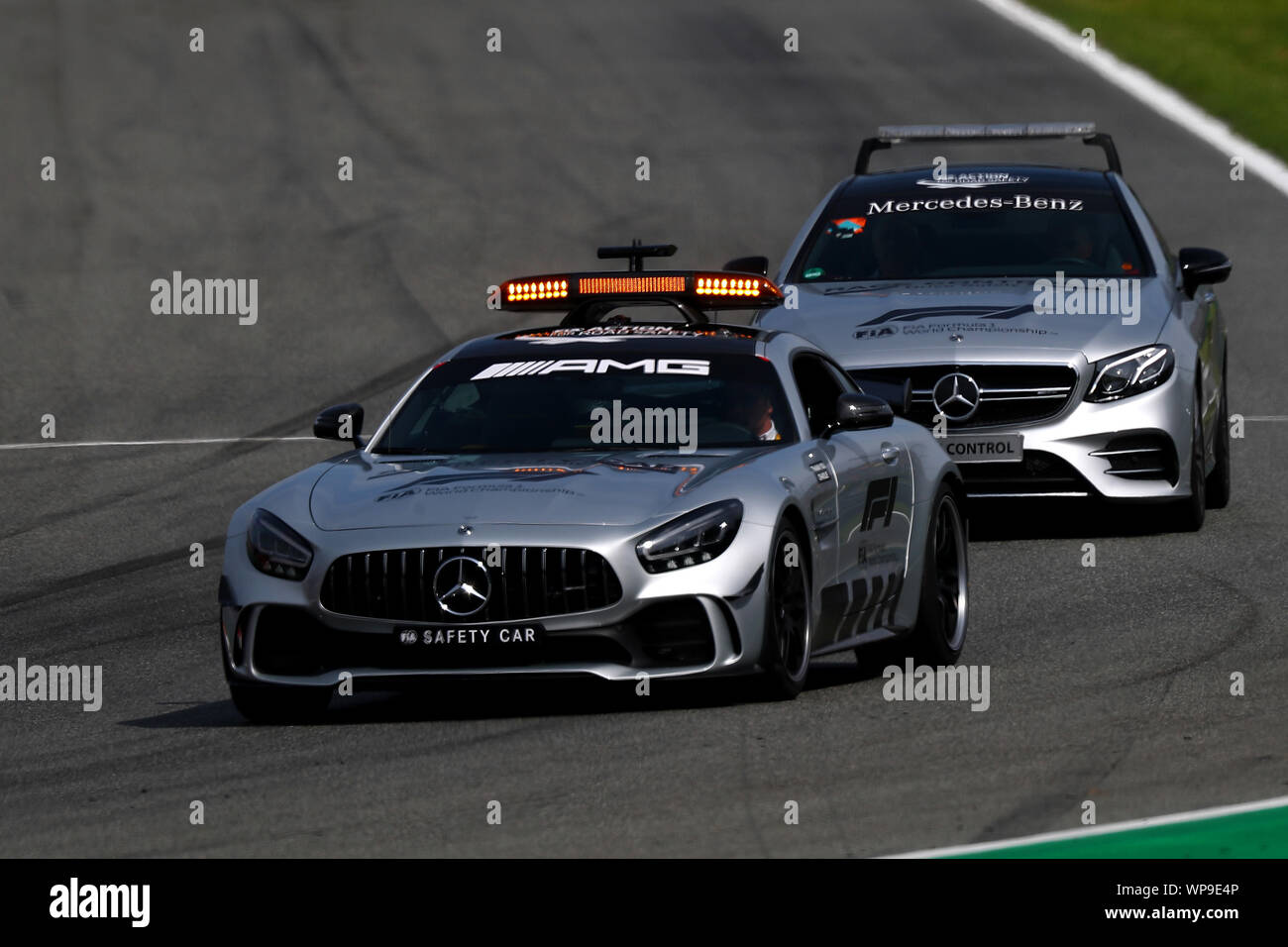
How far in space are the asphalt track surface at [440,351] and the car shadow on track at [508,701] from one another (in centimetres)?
3

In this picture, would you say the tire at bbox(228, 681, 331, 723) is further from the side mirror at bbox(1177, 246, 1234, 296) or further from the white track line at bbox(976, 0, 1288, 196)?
the white track line at bbox(976, 0, 1288, 196)

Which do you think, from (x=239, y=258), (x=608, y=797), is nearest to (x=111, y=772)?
(x=608, y=797)

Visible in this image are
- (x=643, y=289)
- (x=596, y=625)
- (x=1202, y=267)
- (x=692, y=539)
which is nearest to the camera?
(x=596, y=625)

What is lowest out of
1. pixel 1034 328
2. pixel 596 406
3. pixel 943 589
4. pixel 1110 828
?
pixel 1110 828

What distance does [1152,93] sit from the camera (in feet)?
109

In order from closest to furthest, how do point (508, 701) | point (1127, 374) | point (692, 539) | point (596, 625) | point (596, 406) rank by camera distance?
point (596, 625)
point (692, 539)
point (508, 701)
point (596, 406)
point (1127, 374)

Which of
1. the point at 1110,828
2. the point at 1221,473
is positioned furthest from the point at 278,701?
the point at 1221,473

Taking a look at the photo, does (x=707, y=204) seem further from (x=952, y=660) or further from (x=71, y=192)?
(x=952, y=660)

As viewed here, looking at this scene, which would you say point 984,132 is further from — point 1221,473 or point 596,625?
point 596,625

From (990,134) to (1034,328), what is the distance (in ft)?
8.92

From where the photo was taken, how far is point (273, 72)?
33500mm

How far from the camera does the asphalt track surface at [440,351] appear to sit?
7508mm

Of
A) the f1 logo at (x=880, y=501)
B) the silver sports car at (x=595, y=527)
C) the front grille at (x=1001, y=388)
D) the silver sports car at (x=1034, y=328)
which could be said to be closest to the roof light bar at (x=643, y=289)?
the silver sports car at (x=595, y=527)

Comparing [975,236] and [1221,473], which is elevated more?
[975,236]
